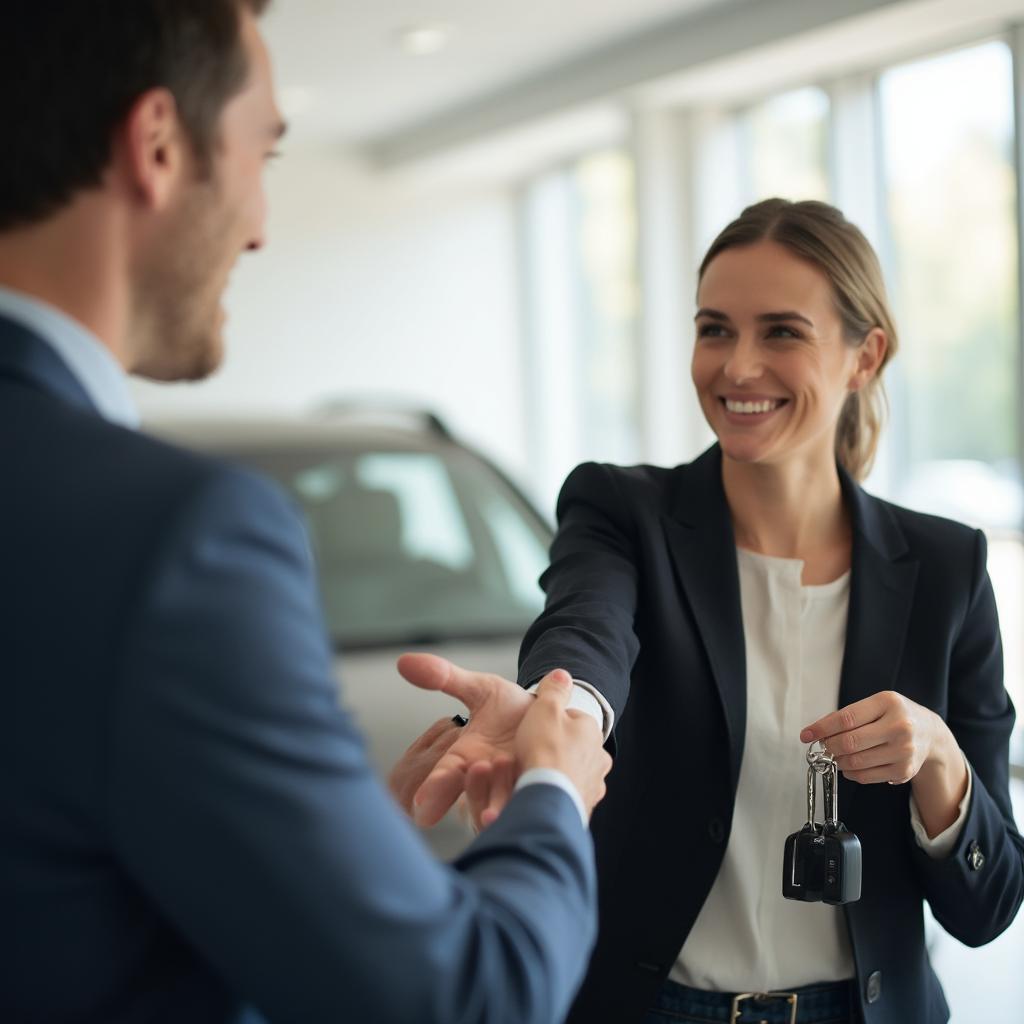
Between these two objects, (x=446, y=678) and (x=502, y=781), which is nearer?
(x=502, y=781)

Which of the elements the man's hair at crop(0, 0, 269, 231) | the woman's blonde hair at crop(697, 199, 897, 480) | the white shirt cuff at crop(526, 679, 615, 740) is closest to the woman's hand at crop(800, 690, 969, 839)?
the white shirt cuff at crop(526, 679, 615, 740)

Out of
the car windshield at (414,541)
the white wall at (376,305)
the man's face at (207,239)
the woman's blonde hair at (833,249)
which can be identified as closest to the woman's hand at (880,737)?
the woman's blonde hair at (833,249)

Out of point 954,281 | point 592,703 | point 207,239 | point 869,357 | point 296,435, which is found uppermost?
point 954,281

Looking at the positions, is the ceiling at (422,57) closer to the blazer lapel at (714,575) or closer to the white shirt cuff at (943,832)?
the blazer lapel at (714,575)

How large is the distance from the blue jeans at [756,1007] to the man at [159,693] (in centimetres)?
75

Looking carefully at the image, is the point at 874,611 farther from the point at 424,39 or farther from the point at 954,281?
the point at 424,39

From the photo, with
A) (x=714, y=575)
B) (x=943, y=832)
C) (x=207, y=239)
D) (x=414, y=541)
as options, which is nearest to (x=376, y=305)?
(x=414, y=541)

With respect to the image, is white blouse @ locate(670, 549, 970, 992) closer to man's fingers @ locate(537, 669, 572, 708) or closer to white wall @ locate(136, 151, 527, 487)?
man's fingers @ locate(537, 669, 572, 708)

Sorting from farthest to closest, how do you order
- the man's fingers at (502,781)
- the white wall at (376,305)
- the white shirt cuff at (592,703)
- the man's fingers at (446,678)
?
the white wall at (376,305)
the white shirt cuff at (592,703)
the man's fingers at (446,678)
the man's fingers at (502,781)

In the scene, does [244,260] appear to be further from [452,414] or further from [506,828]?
[506,828]

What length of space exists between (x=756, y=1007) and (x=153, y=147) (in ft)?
4.20

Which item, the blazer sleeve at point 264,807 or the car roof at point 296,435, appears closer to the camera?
the blazer sleeve at point 264,807

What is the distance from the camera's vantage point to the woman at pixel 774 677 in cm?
172

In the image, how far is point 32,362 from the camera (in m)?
1.00
